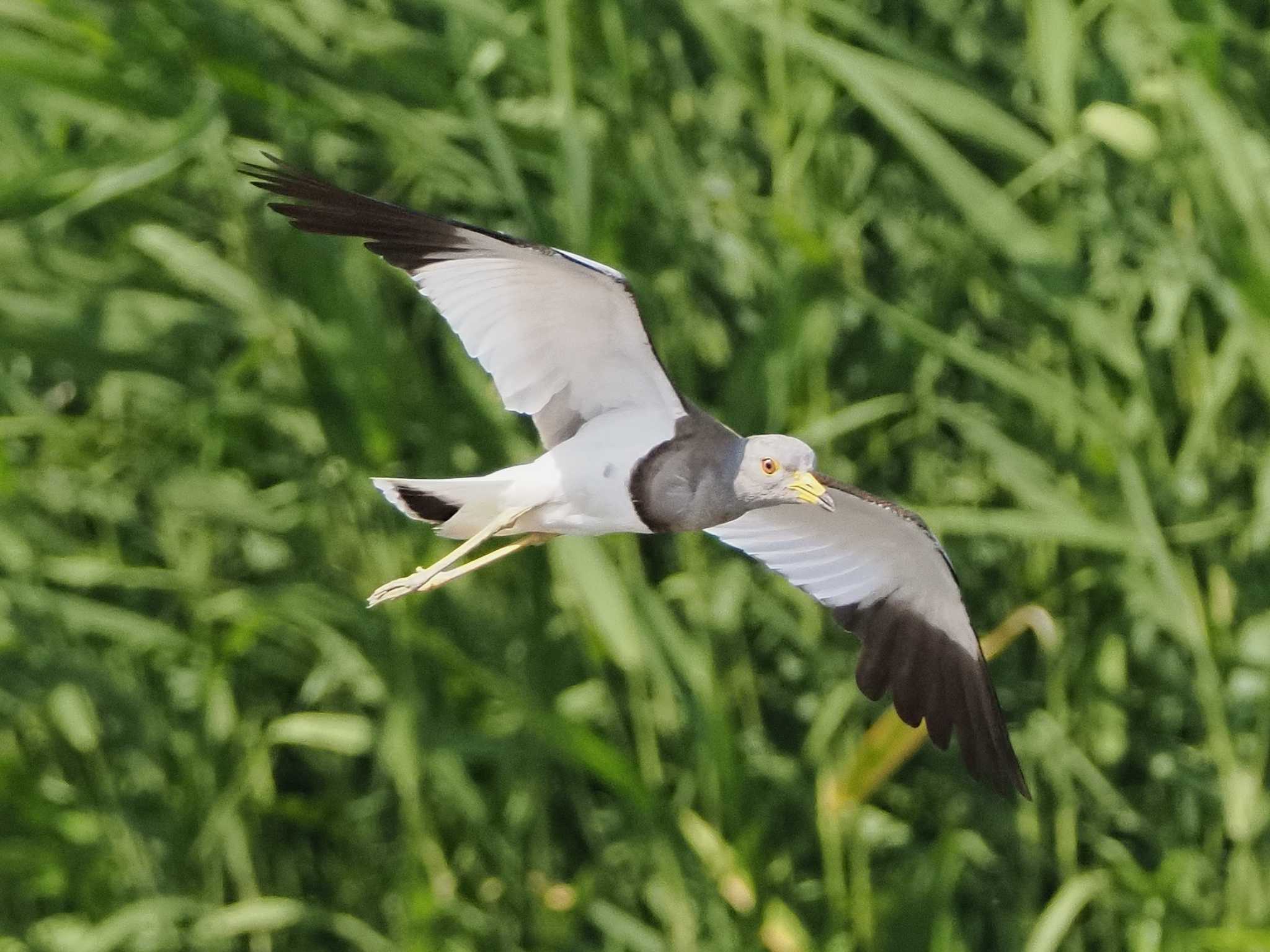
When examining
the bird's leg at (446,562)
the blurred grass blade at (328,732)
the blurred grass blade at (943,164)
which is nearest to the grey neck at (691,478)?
the bird's leg at (446,562)

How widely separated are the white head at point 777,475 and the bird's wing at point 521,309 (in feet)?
0.39

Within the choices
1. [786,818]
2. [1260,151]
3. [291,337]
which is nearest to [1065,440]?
[1260,151]

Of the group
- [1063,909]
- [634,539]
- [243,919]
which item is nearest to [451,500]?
[634,539]

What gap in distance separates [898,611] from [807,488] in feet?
2.12

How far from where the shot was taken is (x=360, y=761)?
3.70 meters

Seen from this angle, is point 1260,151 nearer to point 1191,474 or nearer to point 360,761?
point 1191,474

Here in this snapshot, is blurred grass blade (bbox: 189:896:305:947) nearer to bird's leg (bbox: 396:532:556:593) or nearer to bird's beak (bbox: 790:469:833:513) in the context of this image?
bird's leg (bbox: 396:532:556:593)

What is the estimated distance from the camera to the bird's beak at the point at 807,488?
2447mm

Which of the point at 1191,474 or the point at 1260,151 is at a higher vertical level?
the point at 1260,151

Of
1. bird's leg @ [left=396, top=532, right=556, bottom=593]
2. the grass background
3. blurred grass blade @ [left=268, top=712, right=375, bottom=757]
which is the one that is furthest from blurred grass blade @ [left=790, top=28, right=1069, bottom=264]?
blurred grass blade @ [left=268, top=712, right=375, bottom=757]

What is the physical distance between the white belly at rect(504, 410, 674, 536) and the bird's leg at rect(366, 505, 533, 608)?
0.04ft

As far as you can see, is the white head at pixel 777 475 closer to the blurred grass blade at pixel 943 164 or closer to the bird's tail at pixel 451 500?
the bird's tail at pixel 451 500

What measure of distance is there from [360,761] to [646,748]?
0.65 metres

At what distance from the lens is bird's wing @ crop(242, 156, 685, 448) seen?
251 centimetres
